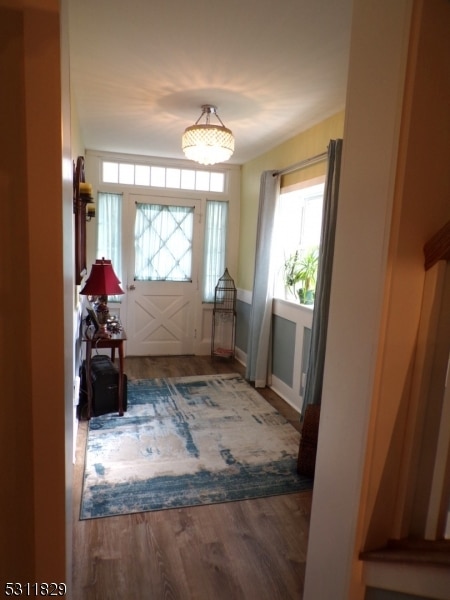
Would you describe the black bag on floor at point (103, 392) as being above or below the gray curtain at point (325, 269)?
below

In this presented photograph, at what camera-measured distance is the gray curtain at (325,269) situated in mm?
2787

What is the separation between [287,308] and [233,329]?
1.55 metres

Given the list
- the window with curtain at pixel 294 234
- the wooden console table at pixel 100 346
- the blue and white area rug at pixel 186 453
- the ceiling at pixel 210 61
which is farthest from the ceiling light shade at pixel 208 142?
the blue and white area rug at pixel 186 453

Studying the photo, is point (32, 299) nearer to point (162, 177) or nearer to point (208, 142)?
point (208, 142)

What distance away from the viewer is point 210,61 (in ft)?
7.49

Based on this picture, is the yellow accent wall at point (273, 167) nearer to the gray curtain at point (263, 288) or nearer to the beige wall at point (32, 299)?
the gray curtain at point (263, 288)

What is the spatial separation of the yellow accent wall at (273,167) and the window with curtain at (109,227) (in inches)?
60.2

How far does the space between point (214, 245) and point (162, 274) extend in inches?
30.3

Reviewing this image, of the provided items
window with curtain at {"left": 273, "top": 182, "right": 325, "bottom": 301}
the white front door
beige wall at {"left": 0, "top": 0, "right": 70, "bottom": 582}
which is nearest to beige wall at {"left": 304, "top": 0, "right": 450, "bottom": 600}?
beige wall at {"left": 0, "top": 0, "right": 70, "bottom": 582}

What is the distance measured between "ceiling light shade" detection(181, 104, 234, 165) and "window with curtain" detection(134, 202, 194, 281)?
2169 mm

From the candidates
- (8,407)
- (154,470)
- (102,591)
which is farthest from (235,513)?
(8,407)

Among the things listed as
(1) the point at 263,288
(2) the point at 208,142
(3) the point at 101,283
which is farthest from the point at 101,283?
(1) the point at 263,288

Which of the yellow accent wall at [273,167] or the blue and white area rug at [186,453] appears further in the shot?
the yellow accent wall at [273,167]

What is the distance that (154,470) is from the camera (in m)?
2.60
